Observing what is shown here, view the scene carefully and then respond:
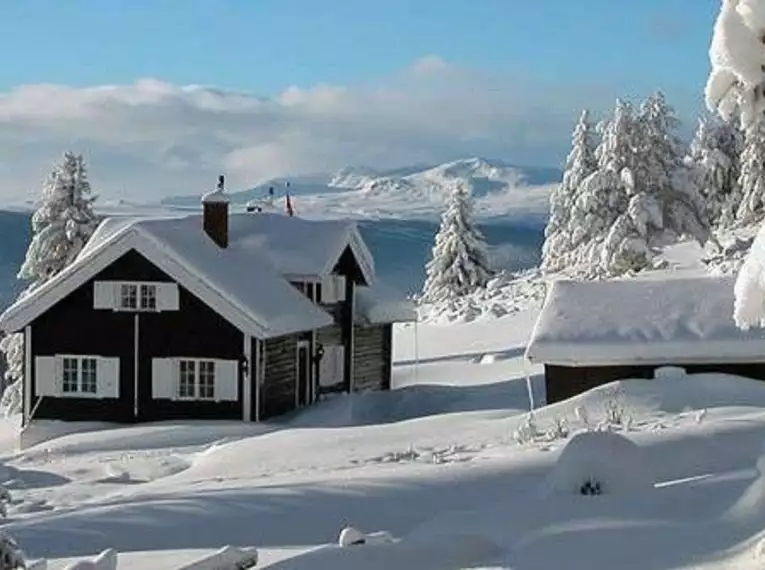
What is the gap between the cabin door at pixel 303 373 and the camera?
1426 inches

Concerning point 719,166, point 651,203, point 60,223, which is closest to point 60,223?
point 60,223

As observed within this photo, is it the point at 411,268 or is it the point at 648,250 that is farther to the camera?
the point at 411,268

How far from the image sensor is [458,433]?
77.9 feet

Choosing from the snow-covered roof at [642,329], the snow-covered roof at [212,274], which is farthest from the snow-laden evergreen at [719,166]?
the snow-covered roof at [642,329]

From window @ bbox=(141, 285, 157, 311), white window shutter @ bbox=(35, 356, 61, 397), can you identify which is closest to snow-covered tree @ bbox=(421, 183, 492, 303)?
window @ bbox=(141, 285, 157, 311)

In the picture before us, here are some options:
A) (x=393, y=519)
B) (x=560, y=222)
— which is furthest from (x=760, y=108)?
(x=560, y=222)

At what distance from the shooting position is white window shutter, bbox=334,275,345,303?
39.4 metres

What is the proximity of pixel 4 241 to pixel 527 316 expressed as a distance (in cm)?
14110

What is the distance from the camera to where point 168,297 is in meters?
33.6

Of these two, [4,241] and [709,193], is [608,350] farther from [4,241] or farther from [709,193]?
[4,241]

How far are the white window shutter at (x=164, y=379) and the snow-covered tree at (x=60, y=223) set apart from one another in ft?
39.7

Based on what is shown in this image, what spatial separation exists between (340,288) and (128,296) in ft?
25.5

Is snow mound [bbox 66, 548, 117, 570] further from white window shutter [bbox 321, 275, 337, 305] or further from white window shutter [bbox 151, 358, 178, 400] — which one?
white window shutter [bbox 321, 275, 337, 305]

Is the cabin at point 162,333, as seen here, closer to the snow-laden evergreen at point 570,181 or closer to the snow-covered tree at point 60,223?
the snow-covered tree at point 60,223
